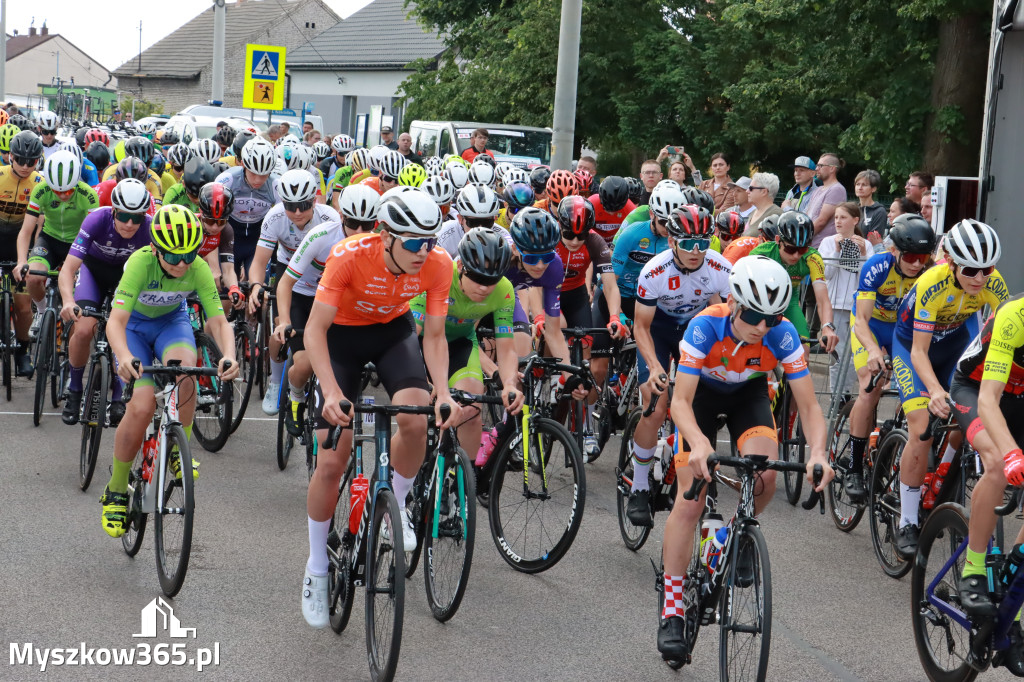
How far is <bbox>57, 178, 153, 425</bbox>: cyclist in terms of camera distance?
7.82 m

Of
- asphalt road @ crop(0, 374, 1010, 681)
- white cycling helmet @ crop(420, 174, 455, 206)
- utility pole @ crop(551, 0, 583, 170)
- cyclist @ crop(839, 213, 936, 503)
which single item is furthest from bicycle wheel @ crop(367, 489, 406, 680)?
utility pole @ crop(551, 0, 583, 170)

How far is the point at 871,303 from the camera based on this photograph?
7520 mm

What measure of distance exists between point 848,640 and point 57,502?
4703mm

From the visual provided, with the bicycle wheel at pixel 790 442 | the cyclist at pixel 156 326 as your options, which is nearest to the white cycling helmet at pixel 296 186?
the cyclist at pixel 156 326

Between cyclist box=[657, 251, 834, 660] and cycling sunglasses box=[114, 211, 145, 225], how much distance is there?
4237 millimetres

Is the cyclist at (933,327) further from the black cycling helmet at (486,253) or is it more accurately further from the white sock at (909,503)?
the black cycling helmet at (486,253)

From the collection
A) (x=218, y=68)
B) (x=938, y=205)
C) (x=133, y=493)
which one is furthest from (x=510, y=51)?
(x=133, y=493)

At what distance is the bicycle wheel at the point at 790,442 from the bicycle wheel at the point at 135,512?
13.7ft

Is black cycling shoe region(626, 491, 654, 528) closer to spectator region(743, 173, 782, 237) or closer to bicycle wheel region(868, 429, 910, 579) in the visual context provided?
bicycle wheel region(868, 429, 910, 579)

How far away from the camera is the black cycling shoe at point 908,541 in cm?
659

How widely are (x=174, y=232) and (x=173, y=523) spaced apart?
1.61m

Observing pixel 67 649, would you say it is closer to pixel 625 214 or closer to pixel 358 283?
pixel 358 283

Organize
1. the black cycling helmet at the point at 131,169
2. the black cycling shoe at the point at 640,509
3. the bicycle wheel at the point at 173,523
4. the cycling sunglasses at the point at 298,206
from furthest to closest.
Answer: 1. the black cycling helmet at the point at 131,169
2. the cycling sunglasses at the point at 298,206
3. the black cycling shoe at the point at 640,509
4. the bicycle wheel at the point at 173,523

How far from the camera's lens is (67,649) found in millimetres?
5109
